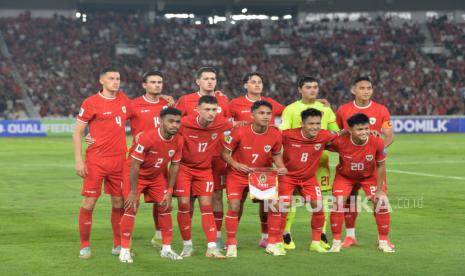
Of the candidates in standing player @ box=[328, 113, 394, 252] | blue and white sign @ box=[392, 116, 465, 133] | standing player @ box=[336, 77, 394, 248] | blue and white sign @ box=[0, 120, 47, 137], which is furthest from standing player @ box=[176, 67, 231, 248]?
blue and white sign @ box=[392, 116, 465, 133]

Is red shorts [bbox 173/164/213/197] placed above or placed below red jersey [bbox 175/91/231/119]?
below

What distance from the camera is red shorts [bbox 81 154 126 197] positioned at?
10.8 metres

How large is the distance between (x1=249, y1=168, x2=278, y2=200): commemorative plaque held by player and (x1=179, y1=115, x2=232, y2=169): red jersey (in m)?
0.70

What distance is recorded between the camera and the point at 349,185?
1167 cm

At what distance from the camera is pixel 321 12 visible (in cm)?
6600

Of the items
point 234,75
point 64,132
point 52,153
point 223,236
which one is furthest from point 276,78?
point 223,236

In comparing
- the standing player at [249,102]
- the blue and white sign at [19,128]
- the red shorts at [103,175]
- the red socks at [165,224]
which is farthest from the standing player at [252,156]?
the blue and white sign at [19,128]

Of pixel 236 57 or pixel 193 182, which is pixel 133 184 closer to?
pixel 193 182

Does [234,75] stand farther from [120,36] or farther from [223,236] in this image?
Answer: [223,236]

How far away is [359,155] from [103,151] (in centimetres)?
340

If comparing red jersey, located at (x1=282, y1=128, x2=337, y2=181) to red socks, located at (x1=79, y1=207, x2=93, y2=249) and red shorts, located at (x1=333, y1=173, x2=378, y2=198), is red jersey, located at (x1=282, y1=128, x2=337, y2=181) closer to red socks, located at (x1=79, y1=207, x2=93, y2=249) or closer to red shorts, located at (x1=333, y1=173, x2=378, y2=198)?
red shorts, located at (x1=333, y1=173, x2=378, y2=198)

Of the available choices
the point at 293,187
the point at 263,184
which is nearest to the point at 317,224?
the point at 293,187

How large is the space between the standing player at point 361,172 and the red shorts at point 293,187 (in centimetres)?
42

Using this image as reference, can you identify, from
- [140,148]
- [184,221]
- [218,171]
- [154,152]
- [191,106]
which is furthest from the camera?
[191,106]
